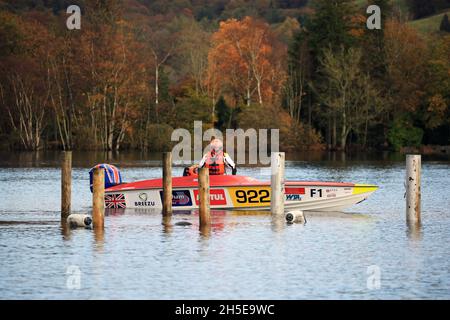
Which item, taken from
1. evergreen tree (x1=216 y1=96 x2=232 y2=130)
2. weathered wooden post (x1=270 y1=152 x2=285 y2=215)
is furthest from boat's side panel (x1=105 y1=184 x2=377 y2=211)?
evergreen tree (x1=216 y1=96 x2=232 y2=130)

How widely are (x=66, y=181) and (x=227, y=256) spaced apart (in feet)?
25.5

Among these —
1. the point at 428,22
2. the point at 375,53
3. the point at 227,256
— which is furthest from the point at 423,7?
the point at 227,256

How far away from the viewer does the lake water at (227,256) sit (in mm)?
23750

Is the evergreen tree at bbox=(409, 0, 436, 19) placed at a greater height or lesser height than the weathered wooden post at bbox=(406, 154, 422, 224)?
greater

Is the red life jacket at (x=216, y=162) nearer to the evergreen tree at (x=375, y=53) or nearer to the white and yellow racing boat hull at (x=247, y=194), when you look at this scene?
the white and yellow racing boat hull at (x=247, y=194)

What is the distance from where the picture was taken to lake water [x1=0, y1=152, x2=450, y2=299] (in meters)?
23.8

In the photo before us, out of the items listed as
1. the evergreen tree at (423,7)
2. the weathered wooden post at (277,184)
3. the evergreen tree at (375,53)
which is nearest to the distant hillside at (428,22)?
the evergreen tree at (423,7)

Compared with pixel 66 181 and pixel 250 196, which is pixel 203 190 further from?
pixel 250 196

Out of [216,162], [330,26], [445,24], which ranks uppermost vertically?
[445,24]

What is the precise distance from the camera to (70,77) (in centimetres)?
9812

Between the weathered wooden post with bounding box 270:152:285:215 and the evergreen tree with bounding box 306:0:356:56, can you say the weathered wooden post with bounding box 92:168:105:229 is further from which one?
the evergreen tree with bounding box 306:0:356:56

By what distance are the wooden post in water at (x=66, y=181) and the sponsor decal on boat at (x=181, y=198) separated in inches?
152

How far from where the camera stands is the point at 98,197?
31328mm

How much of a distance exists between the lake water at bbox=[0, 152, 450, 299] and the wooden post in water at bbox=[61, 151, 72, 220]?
537 millimetres
